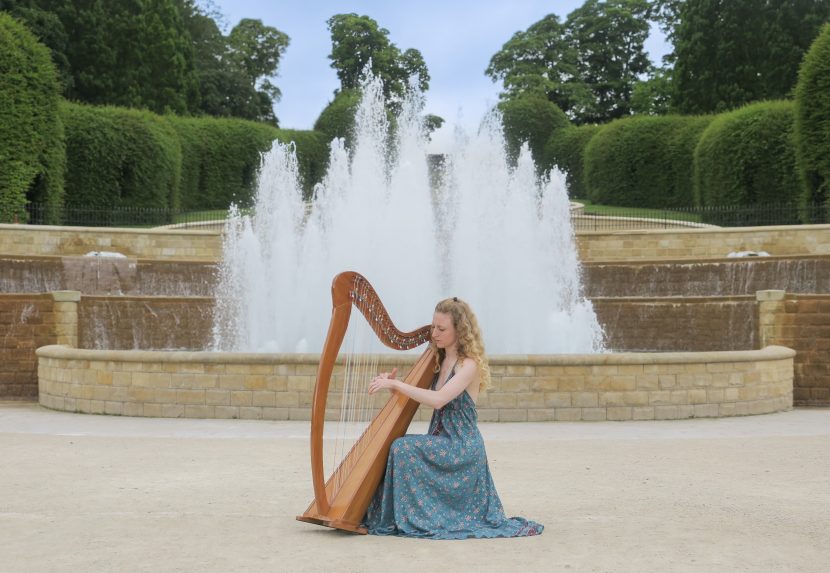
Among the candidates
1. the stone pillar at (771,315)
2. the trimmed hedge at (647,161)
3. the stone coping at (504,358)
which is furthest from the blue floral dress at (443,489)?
the trimmed hedge at (647,161)

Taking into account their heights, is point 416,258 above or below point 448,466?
above

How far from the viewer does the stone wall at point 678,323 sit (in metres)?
15.5

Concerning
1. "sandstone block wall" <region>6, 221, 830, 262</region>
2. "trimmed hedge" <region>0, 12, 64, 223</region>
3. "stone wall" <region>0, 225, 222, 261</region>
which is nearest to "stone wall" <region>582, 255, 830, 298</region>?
"sandstone block wall" <region>6, 221, 830, 262</region>

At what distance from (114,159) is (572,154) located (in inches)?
708

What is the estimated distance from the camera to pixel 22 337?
14180 mm

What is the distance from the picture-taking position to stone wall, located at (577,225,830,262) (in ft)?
71.6

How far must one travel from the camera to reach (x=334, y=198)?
61.1 ft

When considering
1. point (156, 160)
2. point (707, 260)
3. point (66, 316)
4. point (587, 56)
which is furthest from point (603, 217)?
point (587, 56)

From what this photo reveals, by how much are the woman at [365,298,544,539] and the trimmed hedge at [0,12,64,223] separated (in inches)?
→ 837

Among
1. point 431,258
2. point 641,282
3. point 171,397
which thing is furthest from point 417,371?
point 641,282

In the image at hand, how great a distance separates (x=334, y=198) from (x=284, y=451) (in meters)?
10.00

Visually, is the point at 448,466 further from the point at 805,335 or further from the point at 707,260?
the point at 707,260

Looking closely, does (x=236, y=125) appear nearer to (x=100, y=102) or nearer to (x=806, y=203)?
(x=100, y=102)

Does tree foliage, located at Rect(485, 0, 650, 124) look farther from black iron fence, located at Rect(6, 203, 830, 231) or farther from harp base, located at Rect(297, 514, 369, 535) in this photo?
harp base, located at Rect(297, 514, 369, 535)
